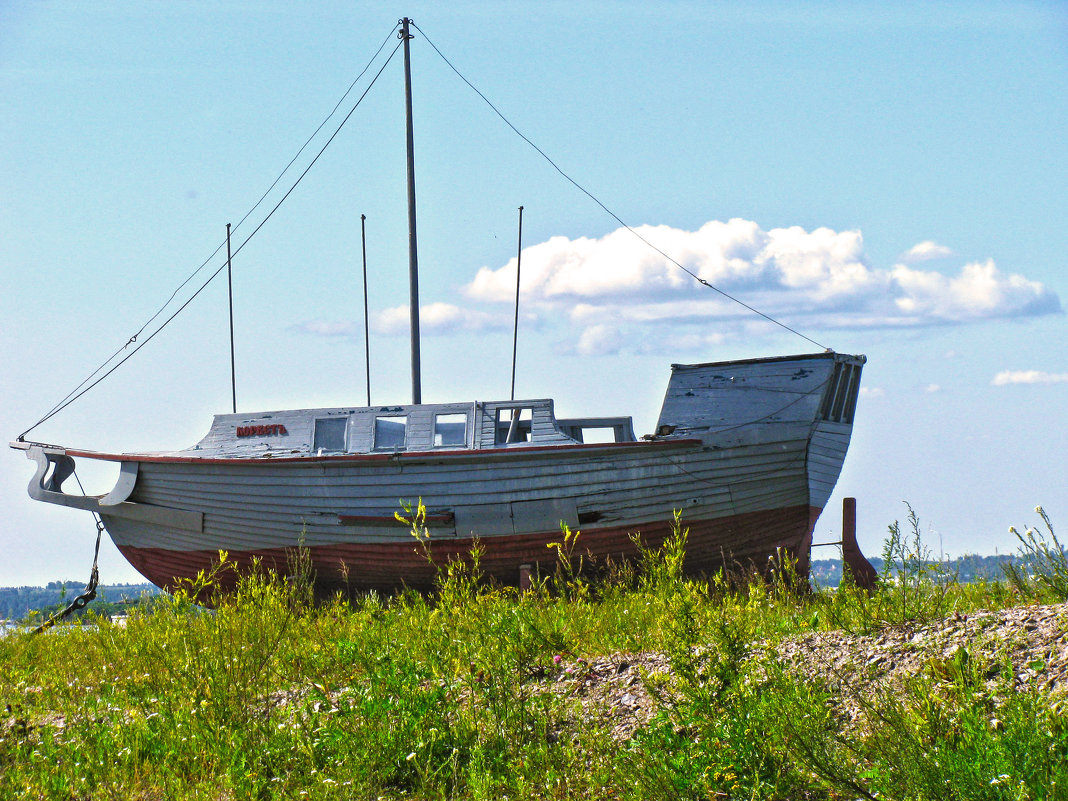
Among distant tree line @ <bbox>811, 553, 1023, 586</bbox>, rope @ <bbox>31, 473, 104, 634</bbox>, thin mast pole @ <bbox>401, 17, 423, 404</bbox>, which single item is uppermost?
thin mast pole @ <bbox>401, 17, 423, 404</bbox>

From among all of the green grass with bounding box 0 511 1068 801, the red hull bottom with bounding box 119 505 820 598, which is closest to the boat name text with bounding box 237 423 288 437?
the red hull bottom with bounding box 119 505 820 598

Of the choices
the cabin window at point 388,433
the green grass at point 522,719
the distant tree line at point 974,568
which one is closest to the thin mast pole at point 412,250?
the cabin window at point 388,433

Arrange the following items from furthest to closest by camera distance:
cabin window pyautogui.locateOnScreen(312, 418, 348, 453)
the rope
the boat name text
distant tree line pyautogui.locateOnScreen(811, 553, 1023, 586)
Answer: the boat name text, cabin window pyautogui.locateOnScreen(312, 418, 348, 453), the rope, distant tree line pyautogui.locateOnScreen(811, 553, 1023, 586)

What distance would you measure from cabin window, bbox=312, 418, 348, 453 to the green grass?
870 cm

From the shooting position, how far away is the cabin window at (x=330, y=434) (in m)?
17.9

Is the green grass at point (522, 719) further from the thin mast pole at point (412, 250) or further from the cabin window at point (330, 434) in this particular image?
the thin mast pole at point (412, 250)

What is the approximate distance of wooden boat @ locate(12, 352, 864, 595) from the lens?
654 inches

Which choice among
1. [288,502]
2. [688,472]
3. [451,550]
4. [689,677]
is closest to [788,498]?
[688,472]

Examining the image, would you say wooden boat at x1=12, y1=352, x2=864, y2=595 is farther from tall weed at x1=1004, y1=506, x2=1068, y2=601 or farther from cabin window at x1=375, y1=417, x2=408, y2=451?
tall weed at x1=1004, y1=506, x2=1068, y2=601

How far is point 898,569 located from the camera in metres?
7.13

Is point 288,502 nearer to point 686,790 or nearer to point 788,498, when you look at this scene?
point 788,498

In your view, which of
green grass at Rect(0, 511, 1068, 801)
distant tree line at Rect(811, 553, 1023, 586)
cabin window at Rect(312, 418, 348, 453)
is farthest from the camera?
cabin window at Rect(312, 418, 348, 453)

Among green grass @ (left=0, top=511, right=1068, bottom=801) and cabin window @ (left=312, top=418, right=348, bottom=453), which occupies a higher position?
cabin window @ (left=312, top=418, right=348, bottom=453)

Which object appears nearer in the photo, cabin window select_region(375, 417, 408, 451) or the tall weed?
the tall weed
